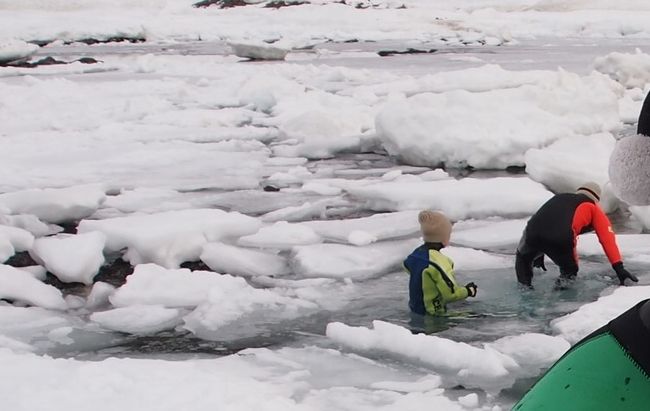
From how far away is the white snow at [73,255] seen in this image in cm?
499

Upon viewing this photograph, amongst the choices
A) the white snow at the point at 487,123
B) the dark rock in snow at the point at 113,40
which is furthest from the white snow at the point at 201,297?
the dark rock in snow at the point at 113,40

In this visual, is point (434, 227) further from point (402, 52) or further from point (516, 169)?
point (402, 52)

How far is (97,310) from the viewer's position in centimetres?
452

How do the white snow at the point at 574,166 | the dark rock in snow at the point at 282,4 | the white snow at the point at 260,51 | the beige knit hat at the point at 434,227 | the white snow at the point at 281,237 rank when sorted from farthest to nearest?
the dark rock in snow at the point at 282,4 → the white snow at the point at 260,51 → the white snow at the point at 574,166 → the white snow at the point at 281,237 → the beige knit hat at the point at 434,227

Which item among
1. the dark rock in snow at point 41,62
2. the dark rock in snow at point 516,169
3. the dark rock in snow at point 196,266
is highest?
the dark rock in snow at point 196,266

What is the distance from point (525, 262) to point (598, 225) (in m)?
0.49

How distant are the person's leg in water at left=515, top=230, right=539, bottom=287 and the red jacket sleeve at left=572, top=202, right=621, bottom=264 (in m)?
0.28

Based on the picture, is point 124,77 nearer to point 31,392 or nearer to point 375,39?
point 31,392

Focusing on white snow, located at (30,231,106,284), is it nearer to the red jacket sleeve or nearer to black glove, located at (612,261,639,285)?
the red jacket sleeve

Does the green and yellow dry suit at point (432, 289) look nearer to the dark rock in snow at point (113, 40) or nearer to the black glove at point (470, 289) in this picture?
the black glove at point (470, 289)

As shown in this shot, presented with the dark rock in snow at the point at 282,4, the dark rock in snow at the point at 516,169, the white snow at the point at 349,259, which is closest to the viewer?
the white snow at the point at 349,259

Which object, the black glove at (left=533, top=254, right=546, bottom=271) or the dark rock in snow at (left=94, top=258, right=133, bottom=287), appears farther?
the black glove at (left=533, top=254, right=546, bottom=271)

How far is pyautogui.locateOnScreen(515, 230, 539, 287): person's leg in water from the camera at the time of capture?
4863 millimetres

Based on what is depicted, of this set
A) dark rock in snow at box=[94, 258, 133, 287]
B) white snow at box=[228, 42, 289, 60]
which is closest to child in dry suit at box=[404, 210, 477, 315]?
dark rock in snow at box=[94, 258, 133, 287]
